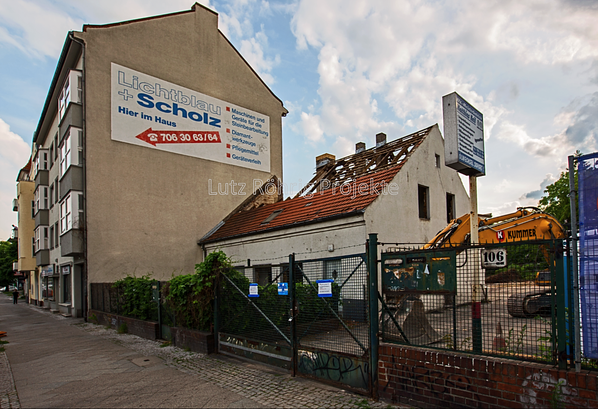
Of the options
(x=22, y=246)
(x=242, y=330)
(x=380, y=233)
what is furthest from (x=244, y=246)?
(x=22, y=246)

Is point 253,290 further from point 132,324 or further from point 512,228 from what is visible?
point 132,324

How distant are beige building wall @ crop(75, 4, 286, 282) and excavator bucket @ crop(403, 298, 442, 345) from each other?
16757 millimetres

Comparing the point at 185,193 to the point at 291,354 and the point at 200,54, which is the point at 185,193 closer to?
the point at 200,54

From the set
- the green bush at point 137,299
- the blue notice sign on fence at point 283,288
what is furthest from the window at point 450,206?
the green bush at point 137,299

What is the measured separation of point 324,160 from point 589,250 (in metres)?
20.1

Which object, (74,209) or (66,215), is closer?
(74,209)

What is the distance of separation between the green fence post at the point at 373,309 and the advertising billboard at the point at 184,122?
679 inches

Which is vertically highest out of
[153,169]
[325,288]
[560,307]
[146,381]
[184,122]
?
[184,122]

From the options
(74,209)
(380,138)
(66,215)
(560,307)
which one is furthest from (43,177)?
(560,307)

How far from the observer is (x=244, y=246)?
18.3 meters

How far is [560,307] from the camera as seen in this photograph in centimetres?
443

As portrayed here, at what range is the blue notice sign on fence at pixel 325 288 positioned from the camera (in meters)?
6.84

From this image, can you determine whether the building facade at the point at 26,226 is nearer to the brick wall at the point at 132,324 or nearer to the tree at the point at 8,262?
the brick wall at the point at 132,324

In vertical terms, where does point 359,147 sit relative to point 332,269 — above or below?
above
